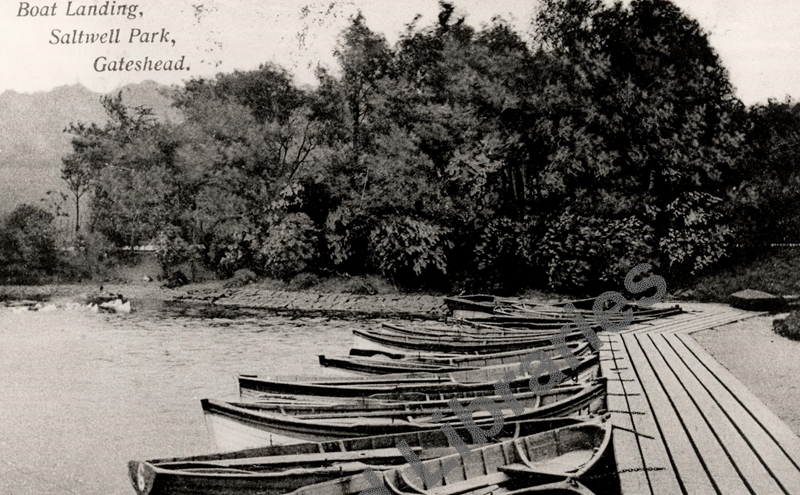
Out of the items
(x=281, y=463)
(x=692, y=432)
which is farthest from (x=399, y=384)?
(x=692, y=432)

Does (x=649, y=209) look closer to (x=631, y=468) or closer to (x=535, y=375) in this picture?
(x=535, y=375)

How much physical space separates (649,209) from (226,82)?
19.5 meters

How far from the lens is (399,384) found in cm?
818

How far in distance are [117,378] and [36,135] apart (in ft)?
40.3

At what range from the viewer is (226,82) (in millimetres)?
29906

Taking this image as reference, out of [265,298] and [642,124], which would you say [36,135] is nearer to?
[265,298]

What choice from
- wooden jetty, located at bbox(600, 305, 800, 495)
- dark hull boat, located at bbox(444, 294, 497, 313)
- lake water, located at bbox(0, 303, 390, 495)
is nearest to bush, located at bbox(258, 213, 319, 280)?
lake water, located at bbox(0, 303, 390, 495)

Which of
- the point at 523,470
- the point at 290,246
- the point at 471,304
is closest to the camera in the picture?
the point at 523,470

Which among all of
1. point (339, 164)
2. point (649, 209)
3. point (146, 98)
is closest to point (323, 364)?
point (649, 209)

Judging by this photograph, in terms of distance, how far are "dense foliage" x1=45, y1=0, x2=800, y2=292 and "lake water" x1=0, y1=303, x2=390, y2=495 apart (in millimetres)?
6346

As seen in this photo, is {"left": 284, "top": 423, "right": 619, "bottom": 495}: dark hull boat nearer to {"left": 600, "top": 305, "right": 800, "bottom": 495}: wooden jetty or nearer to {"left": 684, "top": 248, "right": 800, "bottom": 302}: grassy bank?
{"left": 600, "top": 305, "right": 800, "bottom": 495}: wooden jetty

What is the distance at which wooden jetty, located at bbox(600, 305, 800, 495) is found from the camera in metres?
4.93

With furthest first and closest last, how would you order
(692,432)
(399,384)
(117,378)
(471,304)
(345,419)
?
(471,304), (117,378), (399,384), (345,419), (692,432)

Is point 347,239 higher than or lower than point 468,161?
lower
